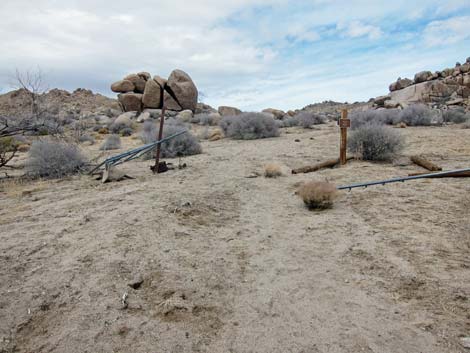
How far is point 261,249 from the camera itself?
3.35m

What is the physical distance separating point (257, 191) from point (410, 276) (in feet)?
10.4

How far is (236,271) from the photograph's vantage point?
2.90 metres

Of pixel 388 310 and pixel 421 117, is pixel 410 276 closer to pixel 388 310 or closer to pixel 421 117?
pixel 388 310

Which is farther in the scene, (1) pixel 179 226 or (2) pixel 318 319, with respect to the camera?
(1) pixel 179 226

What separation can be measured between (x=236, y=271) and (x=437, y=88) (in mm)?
32667

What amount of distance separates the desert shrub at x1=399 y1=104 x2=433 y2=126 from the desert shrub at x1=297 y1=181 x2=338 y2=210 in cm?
1206

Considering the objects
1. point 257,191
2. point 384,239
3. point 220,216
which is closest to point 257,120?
point 257,191

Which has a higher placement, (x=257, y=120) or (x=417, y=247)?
(x=257, y=120)

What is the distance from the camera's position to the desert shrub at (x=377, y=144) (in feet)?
25.0

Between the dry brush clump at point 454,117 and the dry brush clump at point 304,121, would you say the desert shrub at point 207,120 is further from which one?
the dry brush clump at point 454,117

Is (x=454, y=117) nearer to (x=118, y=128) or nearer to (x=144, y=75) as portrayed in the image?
(x=118, y=128)

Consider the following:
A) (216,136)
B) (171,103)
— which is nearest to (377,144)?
(216,136)

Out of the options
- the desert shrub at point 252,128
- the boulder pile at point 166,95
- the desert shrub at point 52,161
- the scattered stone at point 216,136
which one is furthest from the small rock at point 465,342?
the boulder pile at point 166,95

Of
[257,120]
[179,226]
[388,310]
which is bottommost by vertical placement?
[388,310]
